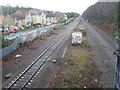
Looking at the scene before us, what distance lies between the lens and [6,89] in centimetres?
1127

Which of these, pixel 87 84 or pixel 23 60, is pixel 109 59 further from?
pixel 23 60

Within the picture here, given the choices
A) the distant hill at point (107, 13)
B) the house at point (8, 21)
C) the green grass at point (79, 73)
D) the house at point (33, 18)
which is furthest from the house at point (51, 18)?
the green grass at point (79, 73)

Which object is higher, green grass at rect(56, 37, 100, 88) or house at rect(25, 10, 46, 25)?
house at rect(25, 10, 46, 25)

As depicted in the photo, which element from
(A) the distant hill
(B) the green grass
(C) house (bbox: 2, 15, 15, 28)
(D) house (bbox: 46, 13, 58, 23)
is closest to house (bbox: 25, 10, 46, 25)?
A: (D) house (bbox: 46, 13, 58, 23)

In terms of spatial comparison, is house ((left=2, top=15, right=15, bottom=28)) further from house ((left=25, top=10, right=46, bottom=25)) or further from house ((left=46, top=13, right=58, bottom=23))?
house ((left=46, top=13, right=58, bottom=23))

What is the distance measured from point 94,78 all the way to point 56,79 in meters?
2.93

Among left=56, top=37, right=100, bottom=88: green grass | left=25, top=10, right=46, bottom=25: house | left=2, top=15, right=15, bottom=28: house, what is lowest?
left=56, top=37, right=100, bottom=88: green grass

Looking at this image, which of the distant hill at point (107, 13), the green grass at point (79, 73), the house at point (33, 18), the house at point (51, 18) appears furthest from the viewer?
the house at point (51, 18)

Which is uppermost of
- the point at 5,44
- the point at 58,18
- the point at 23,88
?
the point at 58,18

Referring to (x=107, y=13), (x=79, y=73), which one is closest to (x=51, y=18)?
(x=107, y=13)

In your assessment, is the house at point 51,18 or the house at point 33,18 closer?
the house at point 33,18

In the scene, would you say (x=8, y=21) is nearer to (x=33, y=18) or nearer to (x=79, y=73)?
(x=33, y=18)

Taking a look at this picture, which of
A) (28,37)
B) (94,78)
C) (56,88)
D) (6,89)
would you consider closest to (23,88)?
(6,89)

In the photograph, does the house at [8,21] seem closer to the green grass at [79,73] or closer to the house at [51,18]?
the house at [51,18]
